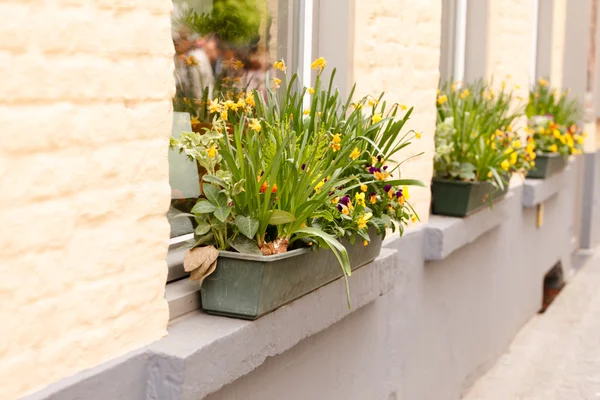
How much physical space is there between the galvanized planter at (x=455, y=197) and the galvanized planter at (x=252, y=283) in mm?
1981

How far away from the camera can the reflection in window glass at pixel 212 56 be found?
2.73 meters

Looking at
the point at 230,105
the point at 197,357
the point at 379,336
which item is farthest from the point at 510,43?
the point at 197,357

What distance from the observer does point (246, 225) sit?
249cm

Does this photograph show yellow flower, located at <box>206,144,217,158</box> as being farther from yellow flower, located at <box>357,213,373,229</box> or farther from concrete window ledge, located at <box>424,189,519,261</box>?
concrete window ledge, located at <box>424,189,519,261</box>

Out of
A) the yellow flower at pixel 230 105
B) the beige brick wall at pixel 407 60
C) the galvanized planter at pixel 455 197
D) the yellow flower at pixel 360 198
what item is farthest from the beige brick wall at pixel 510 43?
the yellow flower at pixel 230 105

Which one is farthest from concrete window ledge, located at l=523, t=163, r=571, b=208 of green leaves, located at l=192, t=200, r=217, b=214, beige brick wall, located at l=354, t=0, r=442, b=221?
green leaves, located at l=192, t=200, r=217, b=214

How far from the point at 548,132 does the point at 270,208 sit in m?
4.46

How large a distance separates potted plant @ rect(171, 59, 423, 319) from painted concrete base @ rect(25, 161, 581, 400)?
87 mm

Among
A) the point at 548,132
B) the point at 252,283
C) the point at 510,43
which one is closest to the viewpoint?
the point at 252,283

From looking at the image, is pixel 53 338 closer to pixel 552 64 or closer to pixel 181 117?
pixel 181 117

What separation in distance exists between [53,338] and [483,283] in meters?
3.69

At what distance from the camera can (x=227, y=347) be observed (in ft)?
7.59

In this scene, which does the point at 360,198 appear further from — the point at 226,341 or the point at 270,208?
the point at 226,341

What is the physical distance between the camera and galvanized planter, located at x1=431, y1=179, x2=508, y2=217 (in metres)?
4.47
